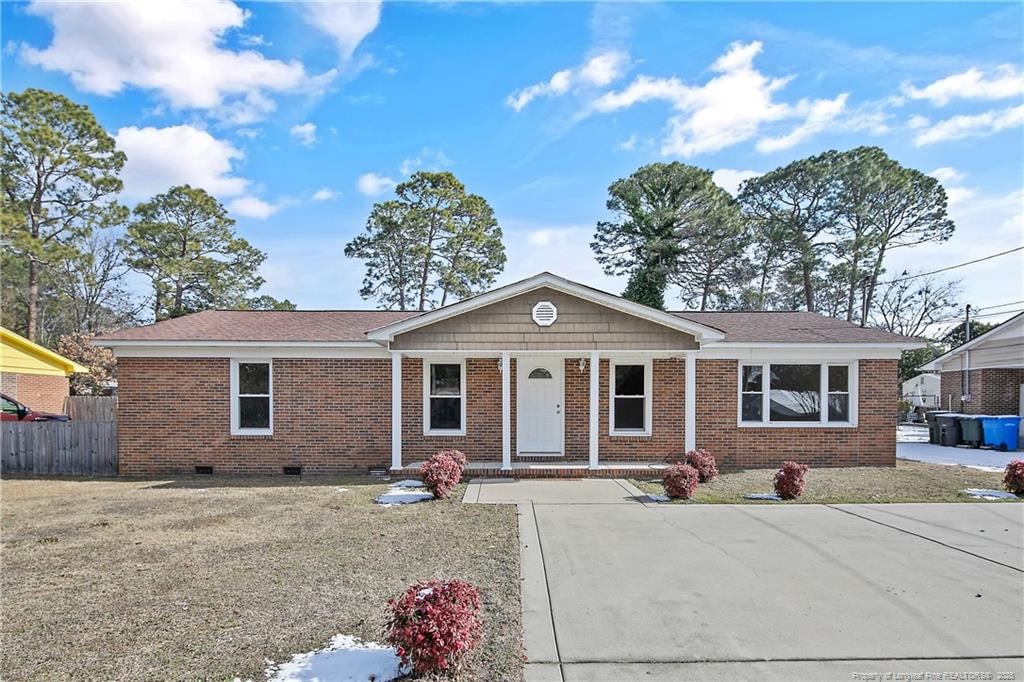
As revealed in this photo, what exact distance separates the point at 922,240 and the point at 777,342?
26451 millimetres

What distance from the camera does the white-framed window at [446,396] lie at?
12180mm

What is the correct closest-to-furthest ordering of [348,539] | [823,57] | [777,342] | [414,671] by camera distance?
1. [414,671]
2. [348,539]
3. [823,57]
4. [777,342]

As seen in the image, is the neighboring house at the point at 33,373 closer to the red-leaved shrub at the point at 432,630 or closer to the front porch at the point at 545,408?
the front porch at the point at 545,408

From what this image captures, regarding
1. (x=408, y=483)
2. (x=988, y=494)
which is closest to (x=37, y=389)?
(x=408, y=483)

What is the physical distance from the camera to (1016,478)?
9.41 metres

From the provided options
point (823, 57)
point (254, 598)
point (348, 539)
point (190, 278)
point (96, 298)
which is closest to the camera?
point (254, 598)

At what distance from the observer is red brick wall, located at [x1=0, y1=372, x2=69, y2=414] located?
723 inches

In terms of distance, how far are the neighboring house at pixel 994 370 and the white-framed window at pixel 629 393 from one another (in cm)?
1310

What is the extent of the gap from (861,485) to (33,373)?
2359 centimetres

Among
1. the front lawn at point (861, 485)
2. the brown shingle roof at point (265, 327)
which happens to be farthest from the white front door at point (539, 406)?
the brown shingle roof at point (265, 327)

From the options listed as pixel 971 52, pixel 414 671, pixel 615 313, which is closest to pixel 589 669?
pixel 414 671

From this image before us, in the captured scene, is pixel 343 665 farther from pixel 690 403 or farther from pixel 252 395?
pixel 252 395

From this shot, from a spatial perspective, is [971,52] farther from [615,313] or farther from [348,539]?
[348,539]

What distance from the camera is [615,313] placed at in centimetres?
1110
